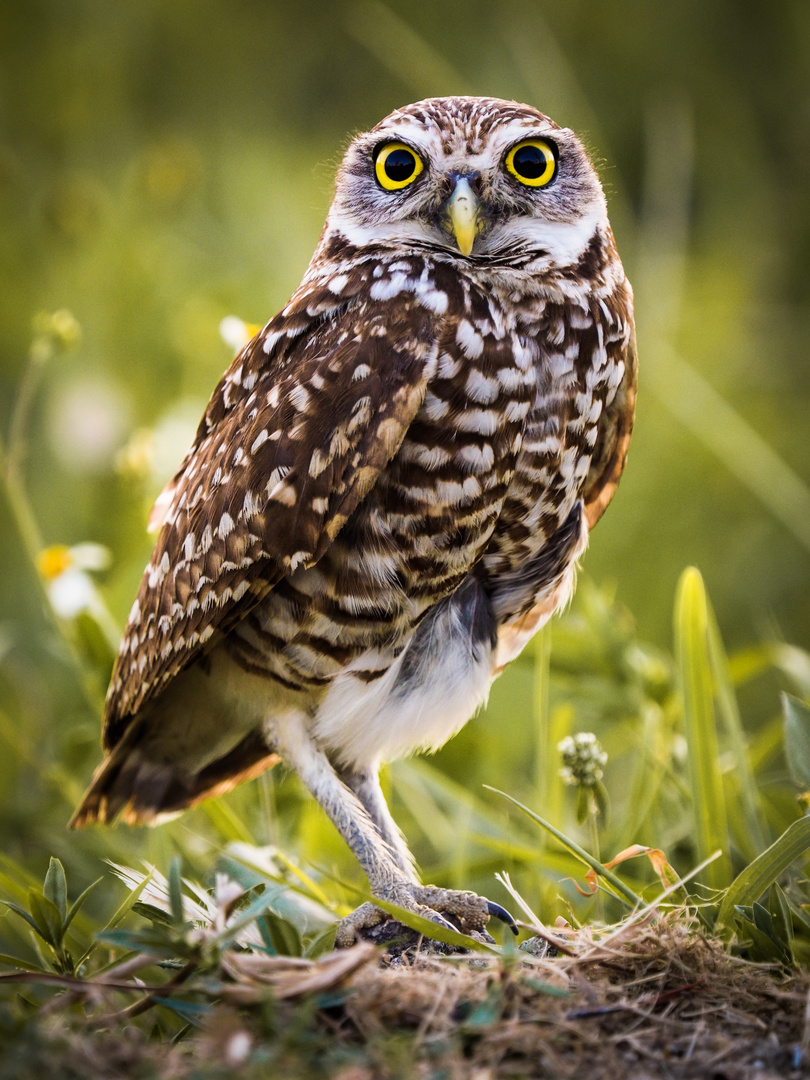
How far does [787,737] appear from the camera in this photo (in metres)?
1.88

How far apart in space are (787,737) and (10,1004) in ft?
4.34

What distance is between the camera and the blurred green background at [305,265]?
2.74 metres

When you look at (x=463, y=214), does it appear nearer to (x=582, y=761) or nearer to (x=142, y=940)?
(x=582, y=761)

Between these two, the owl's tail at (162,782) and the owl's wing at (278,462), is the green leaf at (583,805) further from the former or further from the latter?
the owl's tail at (162,782)

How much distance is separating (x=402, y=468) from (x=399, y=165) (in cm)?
61

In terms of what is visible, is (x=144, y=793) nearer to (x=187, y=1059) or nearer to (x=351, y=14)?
(x=187, y=1059)

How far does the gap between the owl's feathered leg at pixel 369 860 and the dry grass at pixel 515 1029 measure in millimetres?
330

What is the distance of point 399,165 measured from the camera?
1.99m

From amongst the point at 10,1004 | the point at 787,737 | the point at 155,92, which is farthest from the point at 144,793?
the point at 155,92

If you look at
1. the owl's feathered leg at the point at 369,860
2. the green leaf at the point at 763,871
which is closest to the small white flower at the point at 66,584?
the owl's feathered leg at the point at 369,860

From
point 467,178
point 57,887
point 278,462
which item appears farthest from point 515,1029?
point 467,178

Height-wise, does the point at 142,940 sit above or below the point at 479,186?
below

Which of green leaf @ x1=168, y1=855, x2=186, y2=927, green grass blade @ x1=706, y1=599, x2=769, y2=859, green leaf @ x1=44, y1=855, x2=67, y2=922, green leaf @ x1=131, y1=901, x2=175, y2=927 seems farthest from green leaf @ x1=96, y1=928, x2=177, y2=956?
green grass blade @ x1=706, y1=599, x2=769, y2=859

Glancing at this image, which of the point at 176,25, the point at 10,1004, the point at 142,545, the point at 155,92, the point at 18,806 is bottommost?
the point at 18,806
